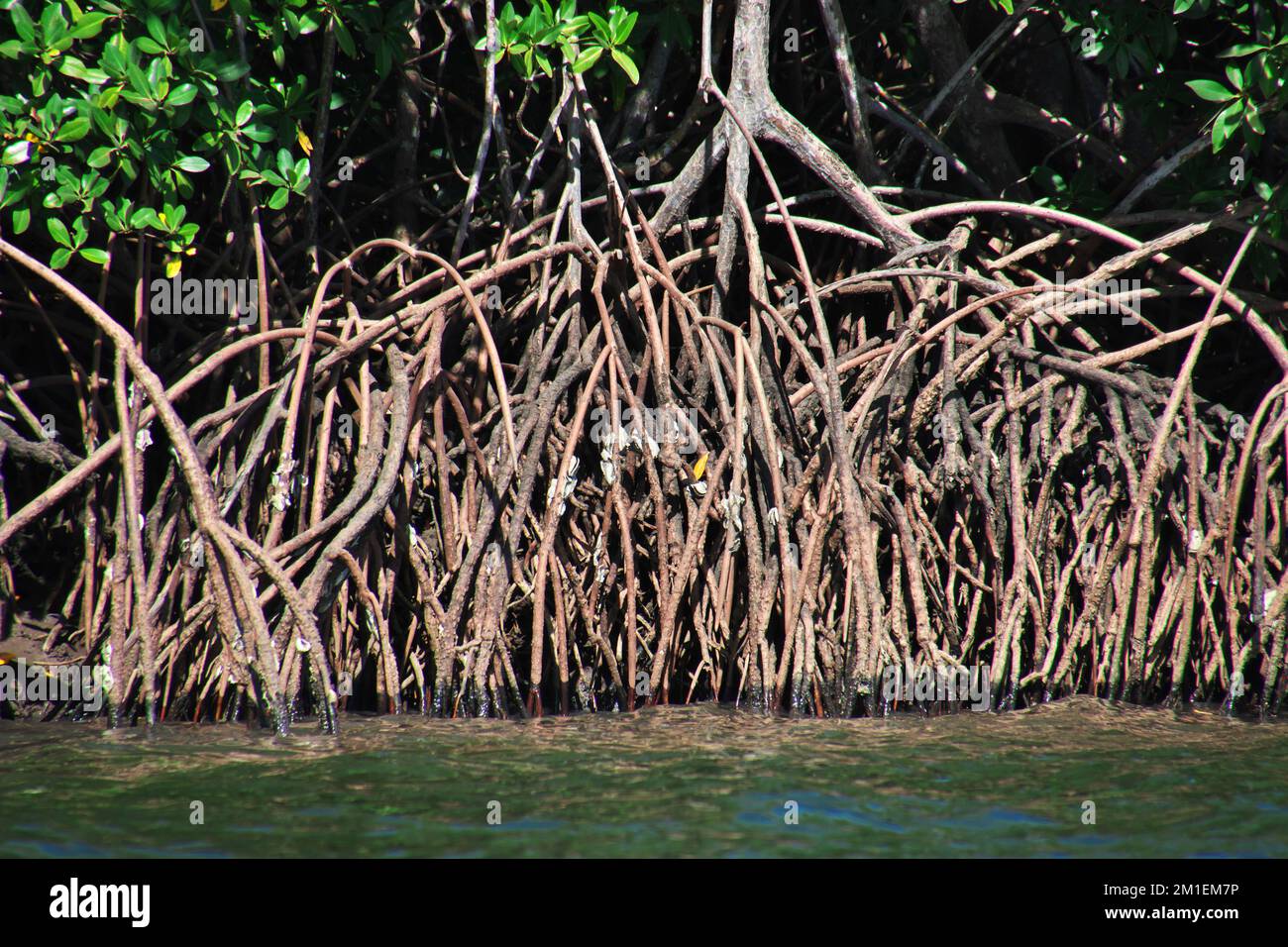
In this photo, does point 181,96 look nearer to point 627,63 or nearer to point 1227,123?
point 627,63

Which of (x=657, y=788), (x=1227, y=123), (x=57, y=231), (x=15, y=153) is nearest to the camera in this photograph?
(x=657, y=788)

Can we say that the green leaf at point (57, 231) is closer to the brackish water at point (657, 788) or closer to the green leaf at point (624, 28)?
the brackish water at point (657, 788)

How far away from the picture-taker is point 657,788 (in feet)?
12.2

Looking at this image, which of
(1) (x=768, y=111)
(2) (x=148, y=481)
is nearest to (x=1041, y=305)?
(1) (x=768, y=111)

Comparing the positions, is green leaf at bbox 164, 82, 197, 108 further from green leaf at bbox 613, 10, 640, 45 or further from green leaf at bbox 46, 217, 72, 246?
green leaf at bbox 613, 10, 640, 45

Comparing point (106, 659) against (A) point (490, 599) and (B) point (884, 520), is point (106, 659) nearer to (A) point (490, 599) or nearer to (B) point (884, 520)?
(A) point (490, 599)

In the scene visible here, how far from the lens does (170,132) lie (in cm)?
445

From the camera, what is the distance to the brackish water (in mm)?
3309

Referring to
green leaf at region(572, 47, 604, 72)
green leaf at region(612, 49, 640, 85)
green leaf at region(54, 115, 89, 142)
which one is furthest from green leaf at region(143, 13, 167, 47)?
green leaf at region(612, 49, 640, 85)

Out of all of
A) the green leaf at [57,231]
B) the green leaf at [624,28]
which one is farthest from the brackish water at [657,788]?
the green leaf at [624,28]

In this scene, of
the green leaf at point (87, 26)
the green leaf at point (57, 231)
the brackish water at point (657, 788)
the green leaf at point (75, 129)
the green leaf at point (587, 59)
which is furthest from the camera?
the green leaf at point (587, 59)

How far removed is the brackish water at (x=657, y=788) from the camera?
3.31 meters

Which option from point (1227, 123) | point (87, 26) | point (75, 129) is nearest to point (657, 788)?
point (75, 129)

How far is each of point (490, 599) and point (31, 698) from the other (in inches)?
65.8
